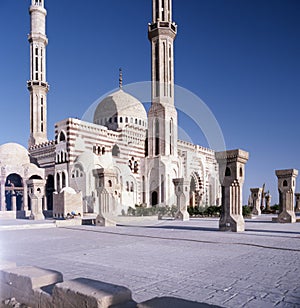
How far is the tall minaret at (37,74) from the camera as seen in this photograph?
3216 centimetres

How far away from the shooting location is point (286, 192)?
1527cm

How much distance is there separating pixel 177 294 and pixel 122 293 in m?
1.17

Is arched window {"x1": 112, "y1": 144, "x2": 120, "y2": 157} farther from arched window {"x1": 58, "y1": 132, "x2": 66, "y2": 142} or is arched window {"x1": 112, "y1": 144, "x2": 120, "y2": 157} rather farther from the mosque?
arched window {"x1": 58, "y1": 132, "x2": 66, "y2": 142}

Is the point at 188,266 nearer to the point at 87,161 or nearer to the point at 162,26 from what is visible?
the point at 87,161

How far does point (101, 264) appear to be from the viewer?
530 cm

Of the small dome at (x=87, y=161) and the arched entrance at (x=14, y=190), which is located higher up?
the small dome at (x=87, y=161)

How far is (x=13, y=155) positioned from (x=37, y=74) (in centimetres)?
854

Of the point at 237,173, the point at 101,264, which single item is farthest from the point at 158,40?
the point at 101,264

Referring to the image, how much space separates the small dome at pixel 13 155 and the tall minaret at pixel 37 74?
2.10 meters

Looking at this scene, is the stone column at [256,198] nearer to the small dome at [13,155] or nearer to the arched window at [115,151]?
the arched window at [115,151]

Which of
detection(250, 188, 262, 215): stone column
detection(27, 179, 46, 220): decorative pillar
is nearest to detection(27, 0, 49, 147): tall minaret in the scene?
detection(27, 179, 46, 220): decorative pillar

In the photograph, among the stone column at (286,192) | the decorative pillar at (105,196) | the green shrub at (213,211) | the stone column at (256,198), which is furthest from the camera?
the stone column at (256,198)

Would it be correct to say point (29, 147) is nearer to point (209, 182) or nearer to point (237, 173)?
point (209, 182)

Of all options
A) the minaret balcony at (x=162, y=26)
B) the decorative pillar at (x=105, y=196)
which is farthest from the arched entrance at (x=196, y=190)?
the decorative pillar at (x=105, y=196)
